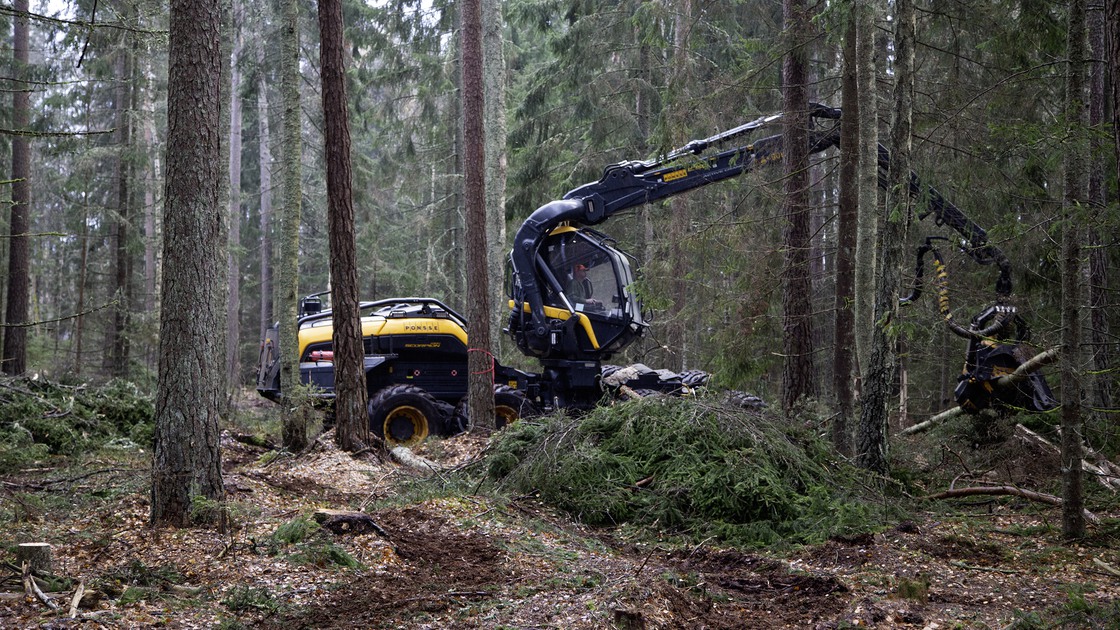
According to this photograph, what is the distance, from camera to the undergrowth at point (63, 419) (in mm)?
9320

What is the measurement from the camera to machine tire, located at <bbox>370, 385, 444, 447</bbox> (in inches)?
469

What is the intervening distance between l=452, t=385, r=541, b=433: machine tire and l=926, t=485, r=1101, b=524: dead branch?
628 cm

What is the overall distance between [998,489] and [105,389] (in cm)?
1137

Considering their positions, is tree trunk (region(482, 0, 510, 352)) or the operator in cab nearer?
the operator in cab

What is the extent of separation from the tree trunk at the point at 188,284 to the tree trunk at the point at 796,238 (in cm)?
644

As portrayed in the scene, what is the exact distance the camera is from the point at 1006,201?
8758 mm

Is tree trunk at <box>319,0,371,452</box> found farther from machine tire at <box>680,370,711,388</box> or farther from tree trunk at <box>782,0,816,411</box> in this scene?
tree trunk at <box>782,0,816,411</box>

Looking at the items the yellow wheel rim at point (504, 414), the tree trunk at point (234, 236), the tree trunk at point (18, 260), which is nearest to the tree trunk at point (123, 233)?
the tree trunk at point (18, 260)

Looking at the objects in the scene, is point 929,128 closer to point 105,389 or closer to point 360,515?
point 360,515

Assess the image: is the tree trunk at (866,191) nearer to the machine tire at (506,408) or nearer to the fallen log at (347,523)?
the fallen log at (347,523)

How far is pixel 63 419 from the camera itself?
33.6 ft

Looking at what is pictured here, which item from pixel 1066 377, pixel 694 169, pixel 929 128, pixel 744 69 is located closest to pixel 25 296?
pixel 694 169

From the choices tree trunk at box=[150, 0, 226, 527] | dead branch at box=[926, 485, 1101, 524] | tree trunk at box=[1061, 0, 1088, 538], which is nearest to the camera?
tree trunk at box=[1061, 0, 1088, 538]

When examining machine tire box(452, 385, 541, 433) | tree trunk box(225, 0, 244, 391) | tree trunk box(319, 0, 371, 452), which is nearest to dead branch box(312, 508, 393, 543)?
tree trunk box(319, 0, 371, 452)
